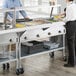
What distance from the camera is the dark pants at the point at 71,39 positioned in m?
4.02

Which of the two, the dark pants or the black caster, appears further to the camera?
the dark pants

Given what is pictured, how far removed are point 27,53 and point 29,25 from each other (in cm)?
50

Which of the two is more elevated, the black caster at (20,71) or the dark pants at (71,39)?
the dark pants at (71,39)

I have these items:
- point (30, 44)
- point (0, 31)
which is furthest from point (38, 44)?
point (0, 31)

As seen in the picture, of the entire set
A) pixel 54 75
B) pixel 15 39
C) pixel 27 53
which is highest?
pixel 15 39

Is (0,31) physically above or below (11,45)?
above

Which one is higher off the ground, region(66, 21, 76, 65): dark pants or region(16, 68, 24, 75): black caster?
region(66, 21, 76, 65): dark pants

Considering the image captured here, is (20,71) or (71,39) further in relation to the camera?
(71,39)

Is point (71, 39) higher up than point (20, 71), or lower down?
higher up

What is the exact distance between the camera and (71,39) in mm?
4121

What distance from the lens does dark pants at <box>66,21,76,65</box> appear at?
402cm

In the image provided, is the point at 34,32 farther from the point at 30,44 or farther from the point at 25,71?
the point at 25,71

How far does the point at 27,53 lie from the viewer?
3975 mm

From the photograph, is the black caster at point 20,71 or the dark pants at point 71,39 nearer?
the black caster at point 20,71
